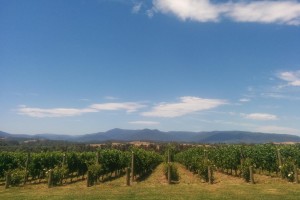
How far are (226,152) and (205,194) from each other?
24440 millimetres

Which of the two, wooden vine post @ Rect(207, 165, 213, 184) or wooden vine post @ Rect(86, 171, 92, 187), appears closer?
wooden vine post @ Rect(207, 165, 213, 184)

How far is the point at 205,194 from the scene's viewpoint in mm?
19281

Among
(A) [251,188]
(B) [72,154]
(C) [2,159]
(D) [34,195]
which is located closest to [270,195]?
(A) [251,188]

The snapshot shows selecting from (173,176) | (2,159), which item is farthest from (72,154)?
(173,176)

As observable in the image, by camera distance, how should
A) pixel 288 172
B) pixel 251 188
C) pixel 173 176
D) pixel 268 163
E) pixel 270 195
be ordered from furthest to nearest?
pixel 268 163 < pixel 173 176 < pixel 288 172 < pixel 251 188 < pixel 270 195

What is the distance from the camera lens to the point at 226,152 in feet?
140

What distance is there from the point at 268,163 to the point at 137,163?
Answer: 1555cm


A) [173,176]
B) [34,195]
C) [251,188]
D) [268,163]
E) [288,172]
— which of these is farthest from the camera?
[268,163]

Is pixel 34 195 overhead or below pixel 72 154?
below

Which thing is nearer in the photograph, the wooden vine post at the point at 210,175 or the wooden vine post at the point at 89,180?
the wooden vine post at the point at 210,175

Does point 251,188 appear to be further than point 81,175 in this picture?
No

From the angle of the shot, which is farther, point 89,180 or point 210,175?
point 89,180

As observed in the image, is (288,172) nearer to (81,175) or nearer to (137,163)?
(137,163)

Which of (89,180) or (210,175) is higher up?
(210,175)
